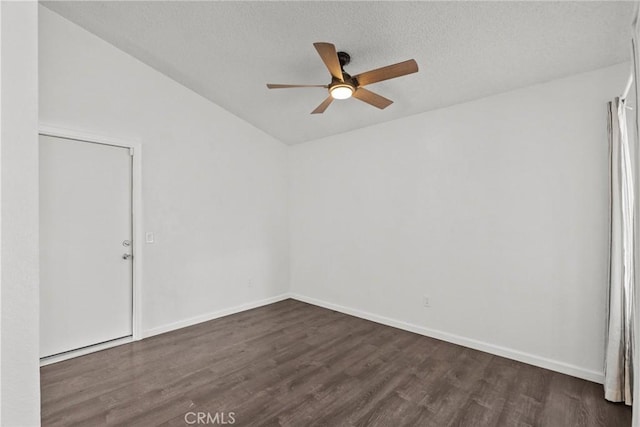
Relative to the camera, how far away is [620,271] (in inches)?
93.4

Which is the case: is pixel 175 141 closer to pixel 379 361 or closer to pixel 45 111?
pixel 45 111

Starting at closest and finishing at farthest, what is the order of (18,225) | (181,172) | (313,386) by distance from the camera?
(18,225), (313,386), (181,172)

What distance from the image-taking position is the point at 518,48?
8.33ft

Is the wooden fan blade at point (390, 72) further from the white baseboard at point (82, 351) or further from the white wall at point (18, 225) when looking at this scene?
the white baseboard at point (82, 351)

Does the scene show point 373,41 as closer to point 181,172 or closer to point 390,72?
point 390,72

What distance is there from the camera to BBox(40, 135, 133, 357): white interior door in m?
3.00

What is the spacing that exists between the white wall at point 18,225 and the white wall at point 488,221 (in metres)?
3.51

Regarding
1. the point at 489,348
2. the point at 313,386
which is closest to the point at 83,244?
the point at 313,386

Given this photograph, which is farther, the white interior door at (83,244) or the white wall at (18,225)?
the white interior door at (83,244)

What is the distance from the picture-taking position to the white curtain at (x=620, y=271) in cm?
233

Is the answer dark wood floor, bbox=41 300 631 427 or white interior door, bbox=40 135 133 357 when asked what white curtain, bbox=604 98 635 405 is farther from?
white interior door, bbox=40 135 133 357

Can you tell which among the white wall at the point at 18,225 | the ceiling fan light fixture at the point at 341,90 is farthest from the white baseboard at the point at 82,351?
the ceiling fan light fixture at the point at 341,90

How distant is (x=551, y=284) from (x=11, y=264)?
142 inches

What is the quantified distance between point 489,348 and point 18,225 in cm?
376
